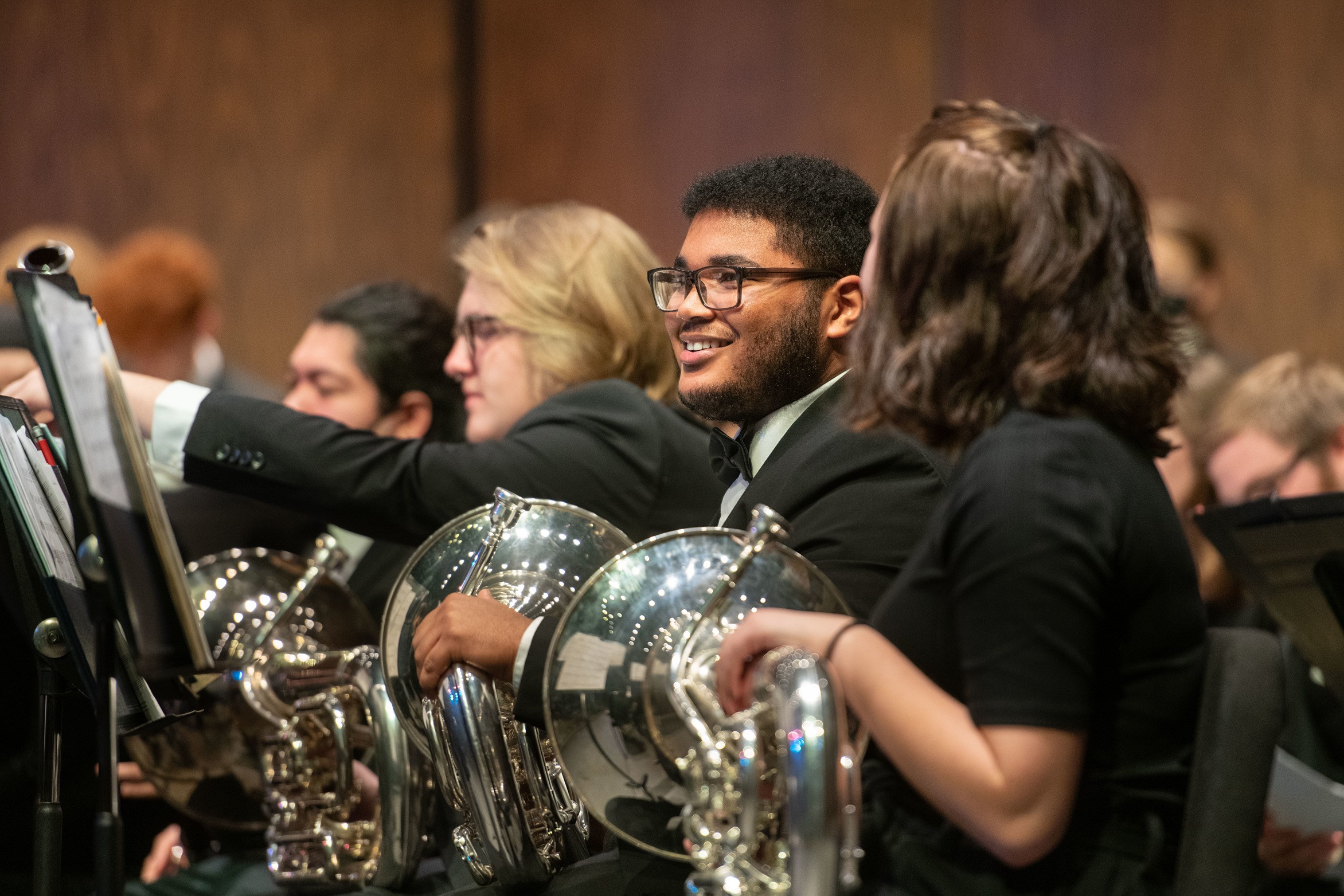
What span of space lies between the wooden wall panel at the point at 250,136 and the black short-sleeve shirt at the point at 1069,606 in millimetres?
4987

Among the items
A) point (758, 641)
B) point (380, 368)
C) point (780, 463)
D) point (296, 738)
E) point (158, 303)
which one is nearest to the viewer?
point (758, 641)

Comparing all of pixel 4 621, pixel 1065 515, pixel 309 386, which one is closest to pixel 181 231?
pixel 309 386

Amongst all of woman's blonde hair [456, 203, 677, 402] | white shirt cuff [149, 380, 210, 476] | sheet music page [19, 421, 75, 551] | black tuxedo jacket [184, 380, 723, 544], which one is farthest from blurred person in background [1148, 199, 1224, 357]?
sheet music page [19, 421, 75, 551]

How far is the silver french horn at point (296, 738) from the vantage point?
7.60 ft

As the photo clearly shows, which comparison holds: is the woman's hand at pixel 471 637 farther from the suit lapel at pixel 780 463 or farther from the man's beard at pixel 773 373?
the man's beard at pixel 773 373

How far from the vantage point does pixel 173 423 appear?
8.51 feet

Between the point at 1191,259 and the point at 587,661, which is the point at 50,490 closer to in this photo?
the point at 587,661

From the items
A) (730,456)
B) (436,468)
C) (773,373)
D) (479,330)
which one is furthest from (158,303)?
(773,373)

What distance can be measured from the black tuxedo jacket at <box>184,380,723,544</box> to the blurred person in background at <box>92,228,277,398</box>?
2338 mm

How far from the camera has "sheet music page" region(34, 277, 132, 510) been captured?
1.44 meters

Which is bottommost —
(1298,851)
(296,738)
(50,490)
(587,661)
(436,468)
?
(1298,851)

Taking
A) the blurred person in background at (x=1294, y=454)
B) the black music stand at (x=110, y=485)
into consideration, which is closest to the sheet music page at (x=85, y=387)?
the black music stand at (x=110, y=485)

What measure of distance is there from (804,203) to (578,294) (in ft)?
2.80

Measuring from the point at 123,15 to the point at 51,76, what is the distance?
38 cm
